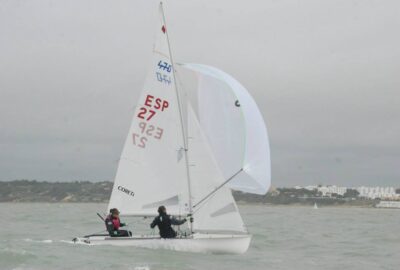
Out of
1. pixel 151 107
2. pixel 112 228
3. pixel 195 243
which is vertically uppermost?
pixel 151 107

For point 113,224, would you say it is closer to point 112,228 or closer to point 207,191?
point 112,228

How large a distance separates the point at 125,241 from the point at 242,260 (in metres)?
3.12

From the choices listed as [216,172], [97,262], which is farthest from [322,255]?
[97,262]

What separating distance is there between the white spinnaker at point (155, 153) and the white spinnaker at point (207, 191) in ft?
1.06

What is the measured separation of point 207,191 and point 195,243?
138 cm

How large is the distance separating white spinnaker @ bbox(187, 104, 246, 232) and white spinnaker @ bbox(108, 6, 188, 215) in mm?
324

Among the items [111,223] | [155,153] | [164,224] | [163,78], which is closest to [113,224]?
[111,223]

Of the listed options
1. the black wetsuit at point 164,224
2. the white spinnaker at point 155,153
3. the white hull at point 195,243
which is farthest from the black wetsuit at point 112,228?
the black wetsuit at point 164,224

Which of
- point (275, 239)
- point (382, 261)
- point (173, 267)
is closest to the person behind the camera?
point (173, 267)

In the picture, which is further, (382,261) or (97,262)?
(382,261)

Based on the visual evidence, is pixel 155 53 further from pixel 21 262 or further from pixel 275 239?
pixel 275 239

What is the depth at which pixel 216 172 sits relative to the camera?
1836cm

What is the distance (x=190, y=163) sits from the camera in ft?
60.9

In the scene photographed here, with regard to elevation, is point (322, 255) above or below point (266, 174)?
below
